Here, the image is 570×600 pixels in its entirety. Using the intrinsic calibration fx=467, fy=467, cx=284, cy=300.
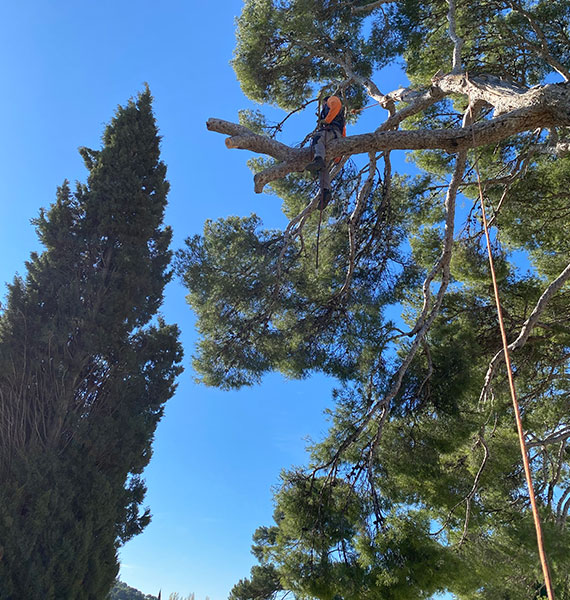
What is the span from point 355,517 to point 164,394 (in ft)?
15.0

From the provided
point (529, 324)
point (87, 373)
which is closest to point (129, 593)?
point (87, 373)

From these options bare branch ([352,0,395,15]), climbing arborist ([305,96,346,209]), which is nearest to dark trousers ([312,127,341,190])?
climbing arborist ([305,96,346,209])

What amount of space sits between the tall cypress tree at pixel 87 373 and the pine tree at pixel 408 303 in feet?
7.73

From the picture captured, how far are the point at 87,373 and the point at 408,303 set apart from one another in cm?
520

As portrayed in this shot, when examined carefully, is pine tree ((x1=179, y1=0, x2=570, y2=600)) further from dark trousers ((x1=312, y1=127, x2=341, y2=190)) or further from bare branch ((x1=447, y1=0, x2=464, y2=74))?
dark trousers ((x1=312, y1=127, x2=341, y2=190))

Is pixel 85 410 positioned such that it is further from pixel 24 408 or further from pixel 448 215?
pixel 448 215

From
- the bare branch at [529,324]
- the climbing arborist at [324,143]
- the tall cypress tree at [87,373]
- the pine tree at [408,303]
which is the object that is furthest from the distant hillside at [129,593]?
the climbing arborist at [324,143]

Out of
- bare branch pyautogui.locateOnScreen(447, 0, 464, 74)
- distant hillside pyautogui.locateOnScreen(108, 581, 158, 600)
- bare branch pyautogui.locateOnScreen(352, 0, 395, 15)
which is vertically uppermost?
bare branch pyautogui.locateOnScreen(352, 0, 395, 15)

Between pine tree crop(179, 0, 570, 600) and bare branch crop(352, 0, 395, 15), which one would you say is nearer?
pine tree crop(179, 0, 570, 600)

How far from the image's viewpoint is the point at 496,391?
242 inches

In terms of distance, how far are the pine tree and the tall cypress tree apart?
2.36 metres

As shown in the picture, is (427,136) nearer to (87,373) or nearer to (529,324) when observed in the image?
(529,324)

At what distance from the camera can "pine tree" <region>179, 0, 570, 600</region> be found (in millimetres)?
4461

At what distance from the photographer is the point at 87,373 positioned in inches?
299
